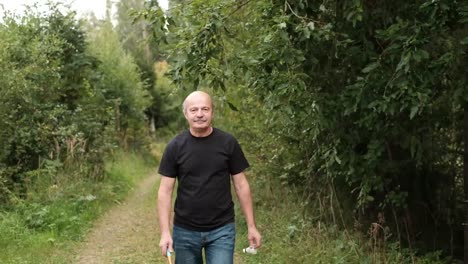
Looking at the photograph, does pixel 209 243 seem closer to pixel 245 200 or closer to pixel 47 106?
pixel 245 200

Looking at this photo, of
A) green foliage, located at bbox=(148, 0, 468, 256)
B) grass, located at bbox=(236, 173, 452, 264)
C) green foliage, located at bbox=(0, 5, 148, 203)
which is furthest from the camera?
green foliage, located at bbox=(0, 5, 148, 203)

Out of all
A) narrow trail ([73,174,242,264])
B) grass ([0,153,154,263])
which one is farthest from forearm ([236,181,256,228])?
grass ([0,153,154,263])

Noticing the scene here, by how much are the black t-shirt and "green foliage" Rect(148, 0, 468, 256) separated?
3.58 ft

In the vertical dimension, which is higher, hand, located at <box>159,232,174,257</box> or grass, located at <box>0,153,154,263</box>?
hand, located at <box>159,232,174,257</box>

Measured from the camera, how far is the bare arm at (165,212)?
3773mm

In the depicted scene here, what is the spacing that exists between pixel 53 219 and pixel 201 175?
5.81 metres

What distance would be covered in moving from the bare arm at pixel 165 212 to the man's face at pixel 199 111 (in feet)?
1.42

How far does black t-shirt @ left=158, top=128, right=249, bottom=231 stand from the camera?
3734 millimetres

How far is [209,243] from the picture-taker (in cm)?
381

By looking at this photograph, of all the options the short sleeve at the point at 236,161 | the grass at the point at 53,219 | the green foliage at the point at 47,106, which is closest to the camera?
the short sleeve at the point at 236,161

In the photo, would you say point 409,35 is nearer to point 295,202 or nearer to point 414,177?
point 414,177

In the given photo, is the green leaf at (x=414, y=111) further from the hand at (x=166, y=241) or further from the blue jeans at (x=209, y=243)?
the hand at (x=166, y=241)

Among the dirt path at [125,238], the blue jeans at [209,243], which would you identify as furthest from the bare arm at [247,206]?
the dirt path at [125,238]

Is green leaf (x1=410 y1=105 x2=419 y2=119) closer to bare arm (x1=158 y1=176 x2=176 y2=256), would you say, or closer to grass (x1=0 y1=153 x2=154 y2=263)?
bare arm (x1=158 y1=176 x2=176 y2=256)
